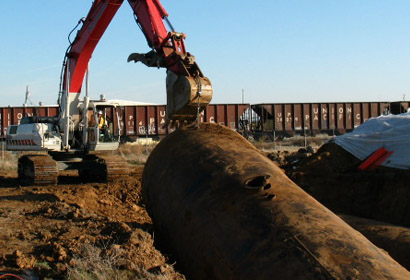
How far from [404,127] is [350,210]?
8.55 ft

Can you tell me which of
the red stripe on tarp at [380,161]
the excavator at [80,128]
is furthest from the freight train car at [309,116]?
the red stripe on tarp at [380,161]

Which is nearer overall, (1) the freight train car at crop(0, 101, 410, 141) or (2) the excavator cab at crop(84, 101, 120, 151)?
(2) the excavator cab at crop(84, 101, 120, 151)

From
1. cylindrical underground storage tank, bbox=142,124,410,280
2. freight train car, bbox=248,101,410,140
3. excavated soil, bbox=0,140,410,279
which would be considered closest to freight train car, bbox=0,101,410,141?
freight train car, bbox=248,101,410,140

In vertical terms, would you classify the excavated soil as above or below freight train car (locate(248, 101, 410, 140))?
below

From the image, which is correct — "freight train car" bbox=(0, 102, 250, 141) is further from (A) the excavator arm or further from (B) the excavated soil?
(A) the excavator arm

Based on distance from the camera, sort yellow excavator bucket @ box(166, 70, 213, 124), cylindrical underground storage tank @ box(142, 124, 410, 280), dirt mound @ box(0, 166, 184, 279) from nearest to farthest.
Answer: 1. cylindrical underground storage tank @ box(142, 124, 410, 280)
2. dirt mound @ box(0, 166, 184, 279)
3. yellow excavator bucket @ box(166, 70, 213, 124)

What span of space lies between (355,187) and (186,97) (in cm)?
507

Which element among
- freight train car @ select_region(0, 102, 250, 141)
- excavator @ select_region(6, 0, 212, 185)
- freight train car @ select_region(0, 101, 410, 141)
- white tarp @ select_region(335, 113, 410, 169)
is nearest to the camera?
white tarp @ select_region(335, 113, 410, 169)

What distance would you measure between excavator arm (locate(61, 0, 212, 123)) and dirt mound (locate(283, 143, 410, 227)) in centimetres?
428

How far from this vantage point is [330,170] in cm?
1229

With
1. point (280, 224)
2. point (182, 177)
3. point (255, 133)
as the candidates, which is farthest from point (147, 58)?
point (255, 133)

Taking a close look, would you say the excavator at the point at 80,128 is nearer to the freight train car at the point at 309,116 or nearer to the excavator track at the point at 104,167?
the excavator track at the point at 104,167

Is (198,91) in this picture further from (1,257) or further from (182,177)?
(1,257)

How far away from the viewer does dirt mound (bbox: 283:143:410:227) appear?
1043 centimetres
